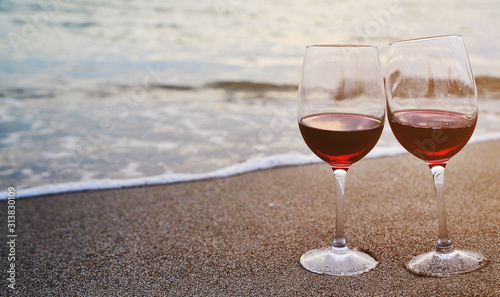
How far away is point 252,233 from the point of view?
7.54ft

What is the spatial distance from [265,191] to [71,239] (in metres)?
1.05

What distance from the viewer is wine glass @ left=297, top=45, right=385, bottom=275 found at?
64.4 inches

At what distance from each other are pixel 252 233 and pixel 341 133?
823mm

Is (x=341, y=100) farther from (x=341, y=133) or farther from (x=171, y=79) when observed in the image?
(x=171, y=79)

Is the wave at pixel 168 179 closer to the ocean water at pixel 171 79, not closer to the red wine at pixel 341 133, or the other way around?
the ocean water at pixel 171 79

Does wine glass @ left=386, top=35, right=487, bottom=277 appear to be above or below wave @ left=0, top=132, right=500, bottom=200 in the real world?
above

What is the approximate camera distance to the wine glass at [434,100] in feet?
5.29

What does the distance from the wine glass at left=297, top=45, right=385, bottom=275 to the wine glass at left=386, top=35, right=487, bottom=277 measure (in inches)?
3.1

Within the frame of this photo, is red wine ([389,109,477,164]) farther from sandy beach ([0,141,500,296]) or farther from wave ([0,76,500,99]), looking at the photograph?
wave ([0,76,500,99])

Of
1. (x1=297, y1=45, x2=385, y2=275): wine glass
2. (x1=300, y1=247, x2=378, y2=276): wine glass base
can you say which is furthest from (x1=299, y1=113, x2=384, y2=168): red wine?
(x1=300, y1=247, x2=378, y2=276): wine glass base

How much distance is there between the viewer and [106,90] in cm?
727

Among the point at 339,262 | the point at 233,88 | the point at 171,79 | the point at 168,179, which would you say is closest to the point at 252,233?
the point at 339,262

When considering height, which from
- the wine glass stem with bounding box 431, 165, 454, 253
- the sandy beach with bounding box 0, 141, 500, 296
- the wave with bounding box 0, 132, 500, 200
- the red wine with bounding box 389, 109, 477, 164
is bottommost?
the sandy beach with bounding box 0, 141, 500, 296

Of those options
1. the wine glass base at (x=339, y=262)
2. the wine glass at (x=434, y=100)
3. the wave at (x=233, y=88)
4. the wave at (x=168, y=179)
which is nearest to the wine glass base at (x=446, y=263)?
the wine glass at (x=434, y=100)
